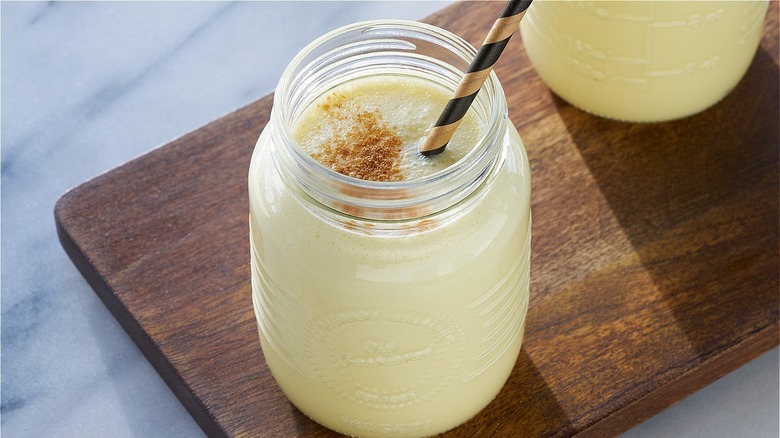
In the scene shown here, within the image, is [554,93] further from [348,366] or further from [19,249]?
[19,249]

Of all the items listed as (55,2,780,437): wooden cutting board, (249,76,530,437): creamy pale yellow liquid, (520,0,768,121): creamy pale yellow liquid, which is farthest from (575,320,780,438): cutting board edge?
(520,0,768,121): creamy pale yellow liquid

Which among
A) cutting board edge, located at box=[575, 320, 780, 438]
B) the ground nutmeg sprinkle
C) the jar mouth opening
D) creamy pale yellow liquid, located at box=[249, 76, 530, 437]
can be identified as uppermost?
the jar mouth opening

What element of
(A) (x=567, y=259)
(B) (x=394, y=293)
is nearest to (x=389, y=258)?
(B) (x=394, y=293)

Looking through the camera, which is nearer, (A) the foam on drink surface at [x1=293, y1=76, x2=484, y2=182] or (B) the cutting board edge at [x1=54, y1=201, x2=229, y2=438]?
(A) the foam on drink surface at [x1=293, y1=76, x2=484, y2=182]

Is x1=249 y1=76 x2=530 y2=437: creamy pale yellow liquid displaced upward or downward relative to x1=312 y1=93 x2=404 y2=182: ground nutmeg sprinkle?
downward

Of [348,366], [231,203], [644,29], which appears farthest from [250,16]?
[348,366]

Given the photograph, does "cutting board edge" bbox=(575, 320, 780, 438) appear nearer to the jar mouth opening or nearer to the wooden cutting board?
the wooden cutting board

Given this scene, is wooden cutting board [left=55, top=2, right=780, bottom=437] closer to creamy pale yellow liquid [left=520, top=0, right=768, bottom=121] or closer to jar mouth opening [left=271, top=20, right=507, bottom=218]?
creamy pale yellow liquid [left=520, top=0, right=768, bottom=121]
